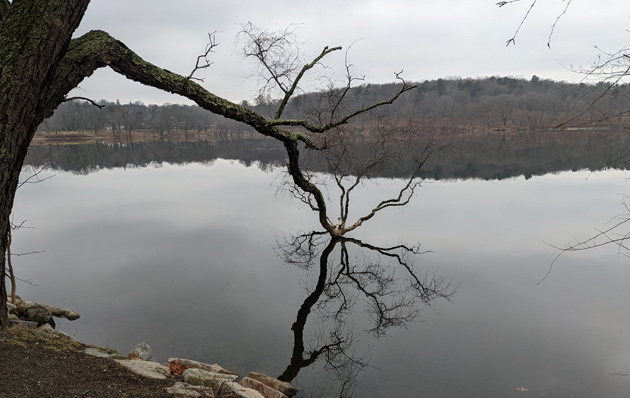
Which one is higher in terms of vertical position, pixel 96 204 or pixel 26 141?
pixel 26 141

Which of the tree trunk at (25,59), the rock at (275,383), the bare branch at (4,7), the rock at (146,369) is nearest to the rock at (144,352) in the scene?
the rock at (146,369)

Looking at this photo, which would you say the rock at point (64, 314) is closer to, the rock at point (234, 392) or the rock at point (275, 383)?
the rock at point (275, 383)

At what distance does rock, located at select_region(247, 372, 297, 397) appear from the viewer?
18.1 feet

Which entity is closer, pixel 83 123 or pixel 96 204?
pixel 96 204

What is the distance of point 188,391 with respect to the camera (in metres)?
4.13

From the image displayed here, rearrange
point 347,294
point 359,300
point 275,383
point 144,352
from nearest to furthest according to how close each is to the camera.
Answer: point 275,383 → point 144,352 → point 359,300 → point 347,294

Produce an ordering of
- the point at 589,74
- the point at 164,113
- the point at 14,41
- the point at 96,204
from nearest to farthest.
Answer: the point at 589,74
the point at 14,41
the point at 96,204
the point at 164,113

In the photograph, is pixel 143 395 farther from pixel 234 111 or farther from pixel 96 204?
pixel 96 204

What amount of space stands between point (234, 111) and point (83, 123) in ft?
344

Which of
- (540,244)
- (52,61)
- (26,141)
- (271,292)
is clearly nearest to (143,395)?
(26,141)

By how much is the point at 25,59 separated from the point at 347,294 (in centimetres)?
764

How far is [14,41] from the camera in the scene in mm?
3443

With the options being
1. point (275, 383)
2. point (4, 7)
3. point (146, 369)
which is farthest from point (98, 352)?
point (4, 7)

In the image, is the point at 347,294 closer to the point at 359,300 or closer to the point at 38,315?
the point at 359,300
